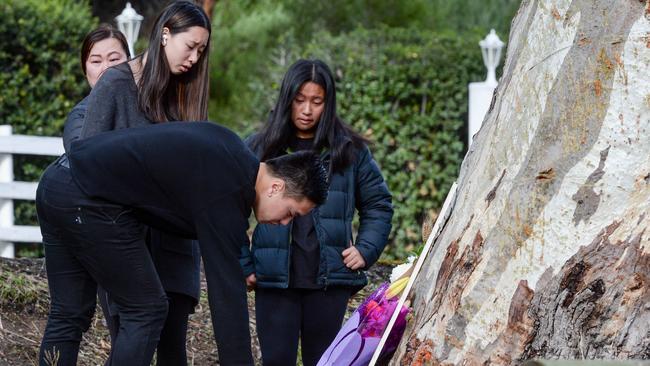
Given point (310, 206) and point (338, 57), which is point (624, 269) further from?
point (338, 57)

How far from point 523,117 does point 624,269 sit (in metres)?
0.60

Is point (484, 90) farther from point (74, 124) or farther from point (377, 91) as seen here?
point (74, 124)

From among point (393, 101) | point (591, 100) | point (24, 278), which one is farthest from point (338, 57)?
point (591, 100)

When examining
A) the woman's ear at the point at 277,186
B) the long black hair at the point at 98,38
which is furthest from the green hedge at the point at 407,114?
the woman's ear at the point at 277,186

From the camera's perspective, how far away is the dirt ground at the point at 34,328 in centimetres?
580

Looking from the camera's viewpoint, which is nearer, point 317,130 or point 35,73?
point 317,130

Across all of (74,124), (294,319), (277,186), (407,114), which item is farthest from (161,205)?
(407,114)

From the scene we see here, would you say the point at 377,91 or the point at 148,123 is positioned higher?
the point at 148,123

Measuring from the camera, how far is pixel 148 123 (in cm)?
441

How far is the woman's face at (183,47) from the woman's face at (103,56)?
82cm

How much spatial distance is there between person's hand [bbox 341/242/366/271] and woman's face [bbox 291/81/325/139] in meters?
0.57

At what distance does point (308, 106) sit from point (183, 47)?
0.78 metres

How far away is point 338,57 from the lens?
34.3 ft

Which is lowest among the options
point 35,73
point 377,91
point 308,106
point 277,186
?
point 35,73
